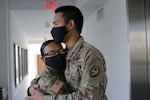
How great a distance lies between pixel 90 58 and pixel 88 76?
0.32ft

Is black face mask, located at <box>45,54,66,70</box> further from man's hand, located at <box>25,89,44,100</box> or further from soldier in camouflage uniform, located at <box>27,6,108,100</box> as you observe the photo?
man's hand, located at <box>25,89,44,100</box>

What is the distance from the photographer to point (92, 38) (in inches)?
194

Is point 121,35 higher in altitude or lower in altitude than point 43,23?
lower

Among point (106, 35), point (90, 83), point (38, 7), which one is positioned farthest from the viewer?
point (38, 7)

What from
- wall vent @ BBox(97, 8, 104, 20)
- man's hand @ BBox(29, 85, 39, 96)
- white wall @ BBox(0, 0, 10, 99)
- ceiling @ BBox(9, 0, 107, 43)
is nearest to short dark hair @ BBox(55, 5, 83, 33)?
man's hand @ BBox(29, 85, 39, 96)

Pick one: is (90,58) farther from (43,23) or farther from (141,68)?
(43,23)

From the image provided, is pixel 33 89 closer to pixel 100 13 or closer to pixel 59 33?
pixel 59 33

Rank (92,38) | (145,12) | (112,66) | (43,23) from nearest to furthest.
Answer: (145,12) < (112,66) < (92,38) < (43,23)

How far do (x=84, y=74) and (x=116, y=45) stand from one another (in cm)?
205

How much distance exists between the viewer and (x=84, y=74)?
46.1 inches

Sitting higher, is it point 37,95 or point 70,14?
point 70,14

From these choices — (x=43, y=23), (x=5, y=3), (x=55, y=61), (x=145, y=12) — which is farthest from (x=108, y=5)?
(x=43, y=23)

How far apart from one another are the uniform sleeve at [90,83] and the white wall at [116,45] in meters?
Result: 1.54

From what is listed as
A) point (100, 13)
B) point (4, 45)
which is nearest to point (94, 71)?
point (100, 13)
